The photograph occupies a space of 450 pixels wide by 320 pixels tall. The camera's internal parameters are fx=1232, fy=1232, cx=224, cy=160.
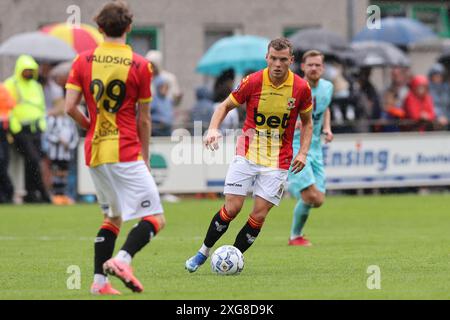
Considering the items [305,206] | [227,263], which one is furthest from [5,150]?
[227,263]

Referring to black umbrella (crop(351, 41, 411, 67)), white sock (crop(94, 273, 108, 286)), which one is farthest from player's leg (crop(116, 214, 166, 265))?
black umbrella (crop(351, 41, 411, 67))

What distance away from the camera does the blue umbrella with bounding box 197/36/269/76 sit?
1041 inches

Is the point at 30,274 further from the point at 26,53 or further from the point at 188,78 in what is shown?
the point at 188,78

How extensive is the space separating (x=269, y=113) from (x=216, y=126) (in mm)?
766

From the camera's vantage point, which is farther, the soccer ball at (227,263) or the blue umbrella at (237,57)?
the blue umbrella at (237,57)

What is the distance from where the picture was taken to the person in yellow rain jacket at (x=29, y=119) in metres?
23.4

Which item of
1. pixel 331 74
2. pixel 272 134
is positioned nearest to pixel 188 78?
pixel 331 74

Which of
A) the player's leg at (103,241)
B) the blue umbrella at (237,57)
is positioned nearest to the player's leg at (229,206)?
the player's leg at (103,241)

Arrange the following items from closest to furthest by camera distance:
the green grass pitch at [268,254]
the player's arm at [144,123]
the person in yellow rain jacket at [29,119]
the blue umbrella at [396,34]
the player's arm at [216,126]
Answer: the player's arm at [144,123], the green grass pitch at [268,254], the player's arm at [216,126], the person in yellow rain jacket at [29,119], the blue umbrella at [396,34]

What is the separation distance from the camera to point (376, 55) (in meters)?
27.6

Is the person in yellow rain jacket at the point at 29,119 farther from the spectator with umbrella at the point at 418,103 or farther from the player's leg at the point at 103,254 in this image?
the player's leg at the point at 103,254

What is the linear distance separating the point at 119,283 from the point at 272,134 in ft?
7.25

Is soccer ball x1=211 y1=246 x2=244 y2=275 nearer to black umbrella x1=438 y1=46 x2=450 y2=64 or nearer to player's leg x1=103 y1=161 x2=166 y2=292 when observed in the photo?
player's leg x1=103 y1=161 x2=166 y2=292

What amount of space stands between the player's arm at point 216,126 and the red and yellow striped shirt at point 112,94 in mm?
1454
